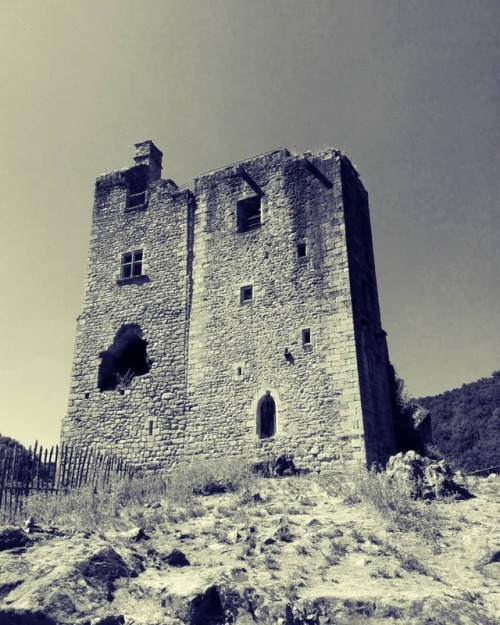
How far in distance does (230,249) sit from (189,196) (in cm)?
286

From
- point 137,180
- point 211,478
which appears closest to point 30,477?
point 211,478

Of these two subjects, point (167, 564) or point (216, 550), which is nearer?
point (167, 564)

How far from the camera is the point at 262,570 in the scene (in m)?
7.58

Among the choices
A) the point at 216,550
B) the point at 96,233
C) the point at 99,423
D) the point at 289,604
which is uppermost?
the point at 96,233

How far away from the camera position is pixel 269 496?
12.1 meters

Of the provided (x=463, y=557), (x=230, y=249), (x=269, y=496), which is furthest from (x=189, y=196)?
(x=463, y=557)

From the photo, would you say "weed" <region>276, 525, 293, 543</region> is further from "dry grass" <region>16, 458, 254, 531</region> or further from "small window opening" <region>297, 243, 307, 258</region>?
"small window opening" <region>297, 243, 307, 258</region>

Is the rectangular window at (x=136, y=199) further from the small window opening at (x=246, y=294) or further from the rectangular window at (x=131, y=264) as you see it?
the small window opening at (x=246, y=294)

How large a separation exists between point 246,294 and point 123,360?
4.99 meters

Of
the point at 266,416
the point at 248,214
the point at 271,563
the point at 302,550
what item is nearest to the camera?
the point at 271,563

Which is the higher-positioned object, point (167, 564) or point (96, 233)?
point (96, 233)

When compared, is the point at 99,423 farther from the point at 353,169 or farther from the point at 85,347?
the point at 353,169

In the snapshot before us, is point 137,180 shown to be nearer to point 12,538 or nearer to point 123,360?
point 123,360

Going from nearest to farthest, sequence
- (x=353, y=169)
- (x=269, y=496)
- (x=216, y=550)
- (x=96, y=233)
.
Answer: (x=216, y=550)
(x=269, y=496)
(x=353, y=169)
(x=96, y=233)
